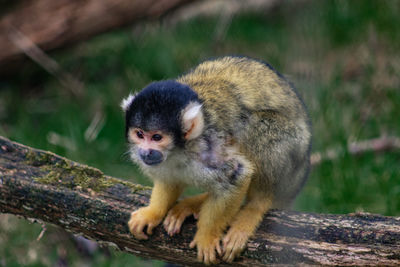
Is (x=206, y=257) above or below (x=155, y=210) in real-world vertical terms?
below

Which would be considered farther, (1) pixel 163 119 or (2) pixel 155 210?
(2) pixel 155 210

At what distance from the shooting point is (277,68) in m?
6.91

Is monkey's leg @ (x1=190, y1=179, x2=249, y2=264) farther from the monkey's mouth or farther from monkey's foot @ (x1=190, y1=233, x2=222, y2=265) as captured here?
the monkey's mouth

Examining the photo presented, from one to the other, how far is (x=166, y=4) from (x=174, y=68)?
87 cm

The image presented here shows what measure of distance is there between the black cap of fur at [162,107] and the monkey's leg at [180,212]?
0.51 metres

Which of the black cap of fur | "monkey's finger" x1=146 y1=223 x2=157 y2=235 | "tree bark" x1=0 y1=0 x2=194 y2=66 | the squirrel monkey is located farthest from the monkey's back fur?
"tree bark" x1=0 y1=0 x2=194 y2=66

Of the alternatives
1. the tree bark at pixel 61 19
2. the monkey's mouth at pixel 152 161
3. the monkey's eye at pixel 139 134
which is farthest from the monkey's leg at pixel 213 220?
the tree bark at pixel 61 19

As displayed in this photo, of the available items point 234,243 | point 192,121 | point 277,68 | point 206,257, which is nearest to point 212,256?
point 206,257

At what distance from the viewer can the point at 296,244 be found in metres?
2.94

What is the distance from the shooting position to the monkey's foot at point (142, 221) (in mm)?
3182

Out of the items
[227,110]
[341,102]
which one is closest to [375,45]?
[341,102]

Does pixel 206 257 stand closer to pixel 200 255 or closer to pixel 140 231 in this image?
pixel 200 255

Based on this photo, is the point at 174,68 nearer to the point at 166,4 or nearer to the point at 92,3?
the point at 166,4

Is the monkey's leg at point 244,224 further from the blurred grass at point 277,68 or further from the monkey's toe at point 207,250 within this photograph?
the blurred grass at point 277,68
